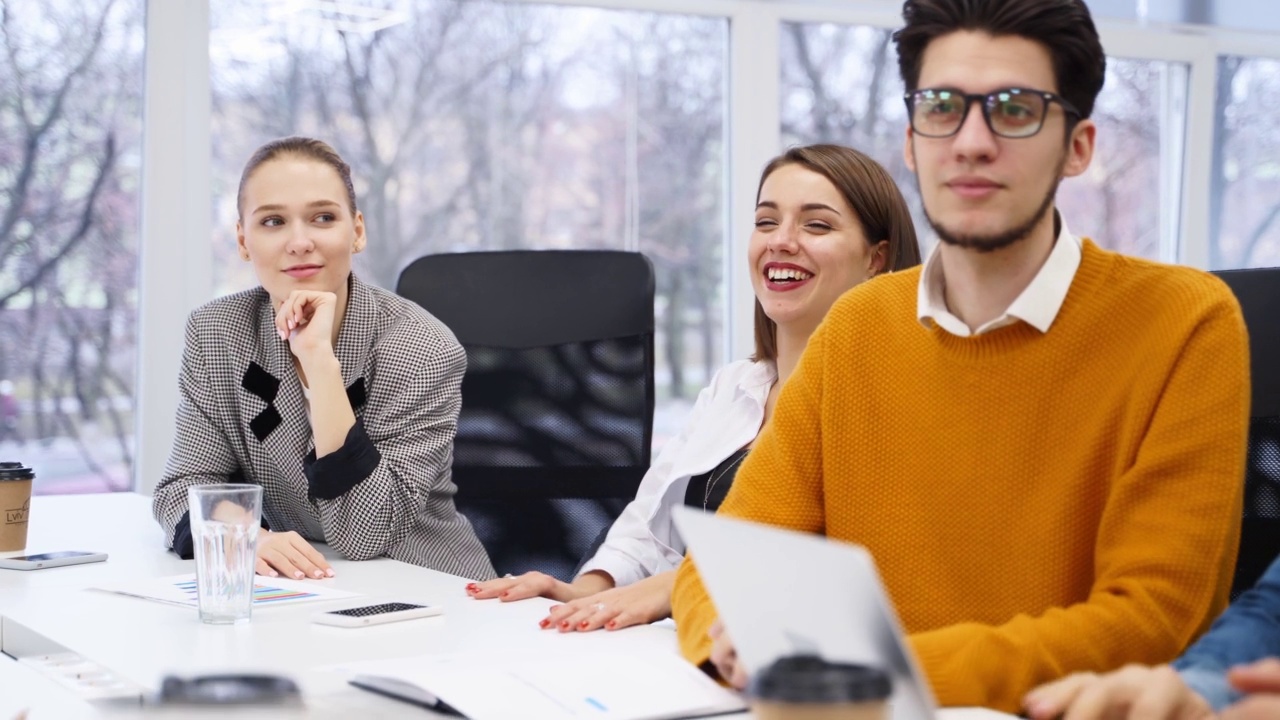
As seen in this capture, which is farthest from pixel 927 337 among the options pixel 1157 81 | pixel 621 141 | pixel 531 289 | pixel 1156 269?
pixel 1157 81

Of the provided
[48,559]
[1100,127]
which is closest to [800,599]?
[48,559]

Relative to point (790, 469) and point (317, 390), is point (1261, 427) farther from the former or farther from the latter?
point (317, 390)

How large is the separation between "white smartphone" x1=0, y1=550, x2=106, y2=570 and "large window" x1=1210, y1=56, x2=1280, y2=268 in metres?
3.70

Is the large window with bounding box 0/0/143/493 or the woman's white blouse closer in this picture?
the woman's white blouse

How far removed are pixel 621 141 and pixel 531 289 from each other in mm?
1351

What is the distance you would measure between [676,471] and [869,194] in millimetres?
542

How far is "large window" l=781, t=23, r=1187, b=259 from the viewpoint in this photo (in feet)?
12.8

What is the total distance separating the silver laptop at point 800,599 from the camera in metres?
0.72

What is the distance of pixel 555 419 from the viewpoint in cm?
245

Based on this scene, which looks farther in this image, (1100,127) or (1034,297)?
(1100,127)

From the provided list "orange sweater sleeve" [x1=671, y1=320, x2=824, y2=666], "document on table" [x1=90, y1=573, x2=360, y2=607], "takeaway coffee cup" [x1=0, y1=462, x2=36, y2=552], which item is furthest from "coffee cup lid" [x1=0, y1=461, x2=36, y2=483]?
"orange sweater sleeve" [x1=671, y1=320, x2=824, y2=666]

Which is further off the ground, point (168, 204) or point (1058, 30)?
point (1058, 30)

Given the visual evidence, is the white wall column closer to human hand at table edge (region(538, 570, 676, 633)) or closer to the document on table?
the document on table

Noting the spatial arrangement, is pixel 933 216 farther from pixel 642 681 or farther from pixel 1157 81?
pixel 1157 81
